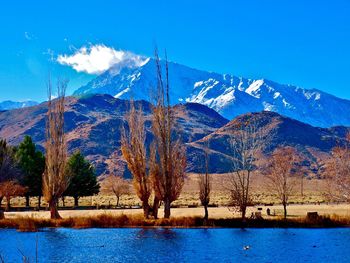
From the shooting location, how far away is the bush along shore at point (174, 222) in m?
51.8

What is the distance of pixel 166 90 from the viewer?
5609 cm

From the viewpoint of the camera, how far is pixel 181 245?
3934 cm

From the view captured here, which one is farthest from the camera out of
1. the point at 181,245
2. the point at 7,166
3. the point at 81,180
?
the point at 81,180

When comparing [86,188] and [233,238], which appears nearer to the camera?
[233,238]

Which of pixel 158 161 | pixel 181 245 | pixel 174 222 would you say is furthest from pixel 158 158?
pixel 181 245

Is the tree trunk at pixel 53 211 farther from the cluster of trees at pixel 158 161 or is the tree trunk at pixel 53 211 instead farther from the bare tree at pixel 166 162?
the bare tree at pixel 166 162

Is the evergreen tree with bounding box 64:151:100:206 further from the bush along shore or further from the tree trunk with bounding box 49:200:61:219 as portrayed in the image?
the bush along shore

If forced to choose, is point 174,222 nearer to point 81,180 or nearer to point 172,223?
point 172,223

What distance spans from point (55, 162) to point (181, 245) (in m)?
24.6

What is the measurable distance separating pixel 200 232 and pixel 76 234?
10817 millimetres

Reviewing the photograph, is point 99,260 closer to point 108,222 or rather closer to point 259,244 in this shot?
point 259,244

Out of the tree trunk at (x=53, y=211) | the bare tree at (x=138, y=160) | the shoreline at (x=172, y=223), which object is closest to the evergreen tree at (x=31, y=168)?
the tree trunk at (x=53, y=211)

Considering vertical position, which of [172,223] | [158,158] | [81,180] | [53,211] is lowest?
[172,223]

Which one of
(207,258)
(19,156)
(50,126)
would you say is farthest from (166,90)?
(19,156)
